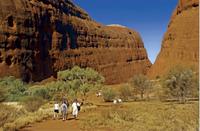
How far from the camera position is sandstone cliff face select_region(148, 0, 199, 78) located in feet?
257

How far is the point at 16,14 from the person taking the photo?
6638cm

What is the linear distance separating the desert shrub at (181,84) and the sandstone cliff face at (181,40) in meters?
31.7

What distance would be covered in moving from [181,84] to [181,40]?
41215 mm

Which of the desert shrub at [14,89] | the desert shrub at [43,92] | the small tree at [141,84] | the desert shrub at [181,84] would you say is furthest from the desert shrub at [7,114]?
the small tree at [141,84]

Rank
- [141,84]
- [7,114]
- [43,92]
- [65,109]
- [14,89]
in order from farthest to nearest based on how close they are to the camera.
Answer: [141,84] → [14,89] → [43,92] → [65,109] → [7,114]

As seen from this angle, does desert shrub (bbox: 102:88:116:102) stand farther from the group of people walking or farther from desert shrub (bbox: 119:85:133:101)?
the group of people walking

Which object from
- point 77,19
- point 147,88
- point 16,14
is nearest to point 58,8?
point 77,19

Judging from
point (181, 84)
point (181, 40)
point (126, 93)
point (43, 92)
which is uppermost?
point (181, 40)

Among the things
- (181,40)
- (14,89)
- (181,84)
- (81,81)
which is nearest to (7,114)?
(81,81)

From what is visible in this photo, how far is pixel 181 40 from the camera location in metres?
81.6

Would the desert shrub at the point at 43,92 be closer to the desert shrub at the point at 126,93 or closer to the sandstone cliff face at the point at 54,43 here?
the desert shrub at the point at 126,93

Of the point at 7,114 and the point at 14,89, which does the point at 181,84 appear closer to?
the point at 14,89

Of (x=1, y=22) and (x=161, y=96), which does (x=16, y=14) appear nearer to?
(x=1, y=22)

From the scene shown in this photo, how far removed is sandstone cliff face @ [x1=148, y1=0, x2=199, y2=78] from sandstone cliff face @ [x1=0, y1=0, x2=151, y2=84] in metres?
15.2
